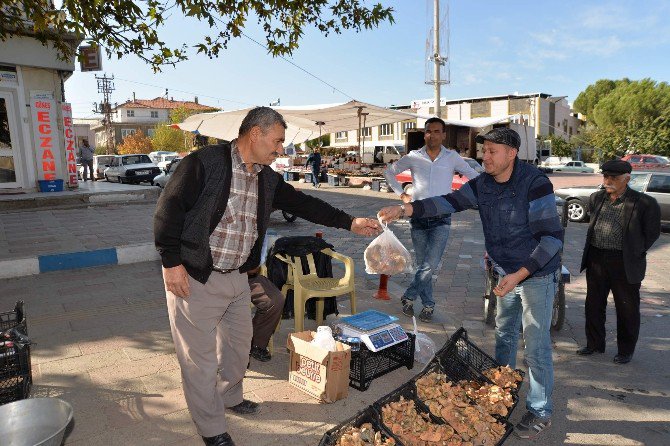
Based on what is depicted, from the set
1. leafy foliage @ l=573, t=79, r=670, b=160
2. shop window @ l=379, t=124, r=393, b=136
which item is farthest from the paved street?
shop window @ l=379, t=124, r=393, b=136

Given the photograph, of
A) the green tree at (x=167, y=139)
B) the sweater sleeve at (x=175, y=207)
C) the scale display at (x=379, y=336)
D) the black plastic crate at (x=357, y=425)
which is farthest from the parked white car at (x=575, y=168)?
the green tree at (x=167, y=139)

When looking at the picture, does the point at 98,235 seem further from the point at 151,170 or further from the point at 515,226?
the point at 151,170

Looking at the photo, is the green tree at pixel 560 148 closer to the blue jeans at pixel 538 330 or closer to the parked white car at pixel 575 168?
the parked white car at pixel 575 168

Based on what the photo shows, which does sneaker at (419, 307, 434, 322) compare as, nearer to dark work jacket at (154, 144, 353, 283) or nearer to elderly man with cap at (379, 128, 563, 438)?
elderly man with cap at (379, 128, 563, 438)

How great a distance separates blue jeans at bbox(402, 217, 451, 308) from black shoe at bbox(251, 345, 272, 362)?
1.88 m

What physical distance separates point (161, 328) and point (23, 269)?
3320mm

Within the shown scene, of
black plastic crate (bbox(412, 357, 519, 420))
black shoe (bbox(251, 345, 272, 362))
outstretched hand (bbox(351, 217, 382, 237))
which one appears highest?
outstretched hand (bbox(351, 217, 382, 237))

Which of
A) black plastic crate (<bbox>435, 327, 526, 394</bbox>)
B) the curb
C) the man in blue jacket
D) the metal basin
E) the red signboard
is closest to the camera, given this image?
the metal basin

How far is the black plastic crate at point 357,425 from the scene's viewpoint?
2.52 metres

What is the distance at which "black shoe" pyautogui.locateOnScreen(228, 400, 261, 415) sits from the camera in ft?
10.9

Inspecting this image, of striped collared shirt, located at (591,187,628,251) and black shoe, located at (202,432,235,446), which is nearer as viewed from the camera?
black shoe, located at (202,432,235,446)

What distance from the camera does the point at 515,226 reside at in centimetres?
Answer: 304

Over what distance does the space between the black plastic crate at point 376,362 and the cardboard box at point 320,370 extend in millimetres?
139

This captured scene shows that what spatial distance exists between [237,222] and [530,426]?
7.69 ft
